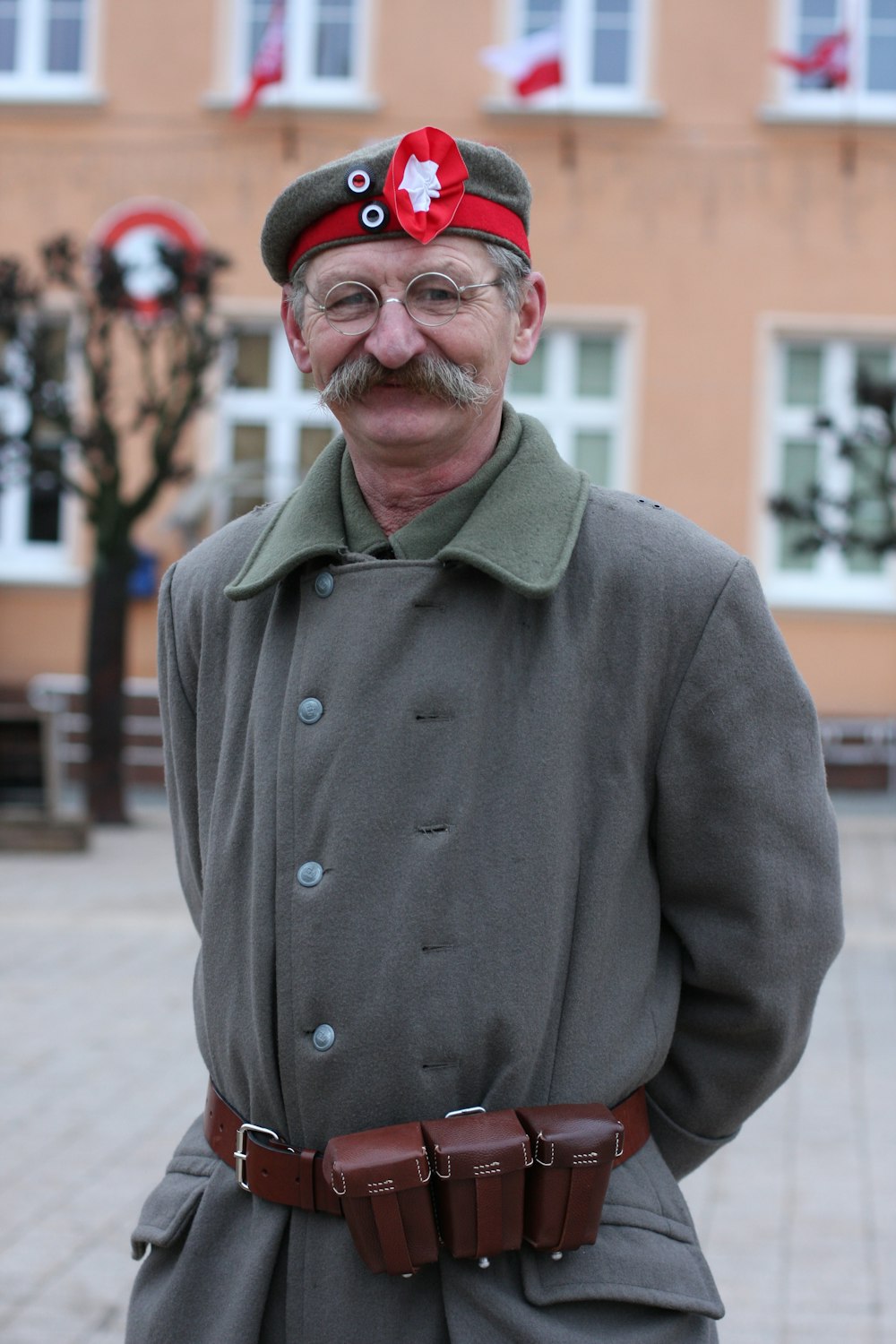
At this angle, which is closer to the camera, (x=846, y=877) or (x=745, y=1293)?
(x=745, y=1293)

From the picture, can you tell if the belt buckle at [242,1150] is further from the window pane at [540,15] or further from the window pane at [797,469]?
the window pane at [540,15]

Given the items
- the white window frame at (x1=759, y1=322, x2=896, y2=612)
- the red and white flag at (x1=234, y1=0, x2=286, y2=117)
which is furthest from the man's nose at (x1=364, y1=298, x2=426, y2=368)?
the white window frame at (x1=759, y1=322, x2=896, y2=612)

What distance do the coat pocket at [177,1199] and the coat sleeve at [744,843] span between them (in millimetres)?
605

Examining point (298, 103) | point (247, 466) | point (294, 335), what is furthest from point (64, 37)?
point (294, 335)

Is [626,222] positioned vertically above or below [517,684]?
above

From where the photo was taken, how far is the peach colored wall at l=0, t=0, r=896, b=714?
49.8 ft

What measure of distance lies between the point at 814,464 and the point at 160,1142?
38.3 feet

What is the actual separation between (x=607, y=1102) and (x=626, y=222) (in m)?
14.1

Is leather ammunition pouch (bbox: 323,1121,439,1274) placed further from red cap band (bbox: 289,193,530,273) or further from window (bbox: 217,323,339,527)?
window (bbox: 217,323,339,527)

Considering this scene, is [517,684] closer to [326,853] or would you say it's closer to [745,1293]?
[326,853]

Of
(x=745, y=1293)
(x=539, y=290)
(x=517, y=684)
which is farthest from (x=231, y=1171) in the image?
(x=745, y=1293)

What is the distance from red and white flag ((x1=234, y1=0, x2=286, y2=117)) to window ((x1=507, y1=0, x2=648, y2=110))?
2169mm

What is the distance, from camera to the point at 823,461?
15664 mm

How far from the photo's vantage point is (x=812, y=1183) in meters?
4.95
